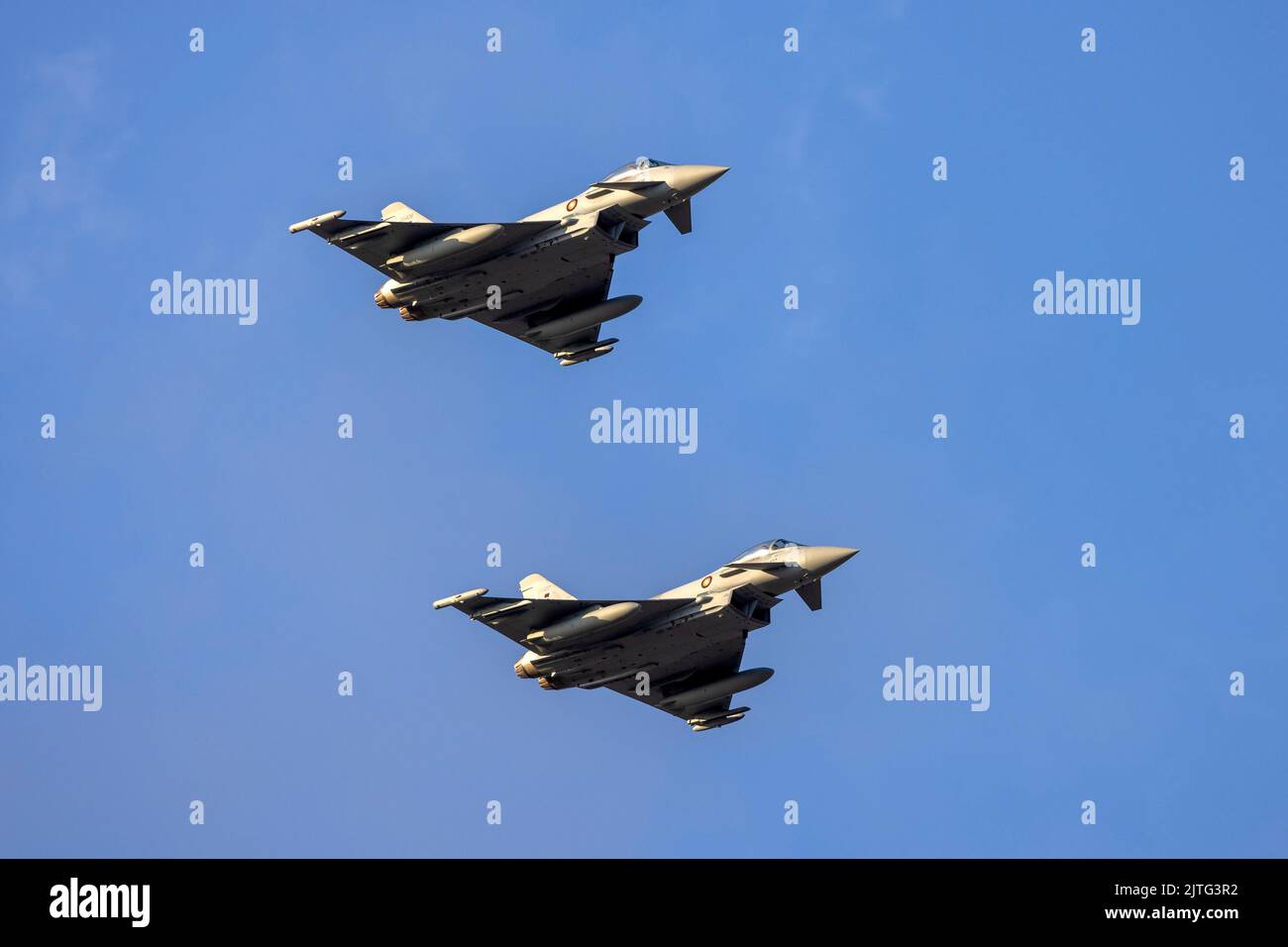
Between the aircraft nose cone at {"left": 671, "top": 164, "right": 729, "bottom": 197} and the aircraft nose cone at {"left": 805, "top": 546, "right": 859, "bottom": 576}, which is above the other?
the aircraft nose cone at {"left": 671, "top": 164, "right": 729, "bottom": 197}

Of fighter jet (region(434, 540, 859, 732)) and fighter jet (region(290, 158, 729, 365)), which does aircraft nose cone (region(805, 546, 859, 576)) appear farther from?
fighter jet (region(290, 158, 729, 365))

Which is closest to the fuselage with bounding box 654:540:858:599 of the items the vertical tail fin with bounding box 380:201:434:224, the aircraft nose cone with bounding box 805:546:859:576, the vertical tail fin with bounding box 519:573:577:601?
the aircraft nose cone with bounding box 805:546:859:576

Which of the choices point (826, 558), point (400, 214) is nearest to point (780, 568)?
point (826, 558)

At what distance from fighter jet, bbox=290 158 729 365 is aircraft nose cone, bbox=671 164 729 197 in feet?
0.11

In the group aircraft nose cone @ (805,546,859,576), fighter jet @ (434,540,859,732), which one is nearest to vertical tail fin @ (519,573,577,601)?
fighter jet @ (434,540,859,732)

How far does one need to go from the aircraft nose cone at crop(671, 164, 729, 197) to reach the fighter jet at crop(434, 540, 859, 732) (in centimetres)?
1188

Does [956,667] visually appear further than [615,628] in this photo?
Yes

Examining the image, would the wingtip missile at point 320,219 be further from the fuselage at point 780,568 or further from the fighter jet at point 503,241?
the fuselage at point 780,568

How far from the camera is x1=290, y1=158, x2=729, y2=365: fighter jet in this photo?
210ft

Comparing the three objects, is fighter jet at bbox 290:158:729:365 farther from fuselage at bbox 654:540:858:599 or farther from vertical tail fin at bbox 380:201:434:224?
fuselage at bbox 654:540:858:599

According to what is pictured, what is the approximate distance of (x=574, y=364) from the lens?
7175 centimetres
